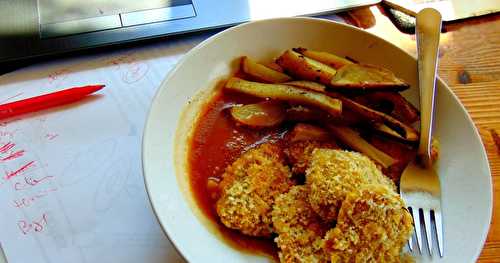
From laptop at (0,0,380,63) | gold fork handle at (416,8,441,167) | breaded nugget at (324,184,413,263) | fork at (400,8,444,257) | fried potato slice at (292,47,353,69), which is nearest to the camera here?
breaded nugget at (324,184,413,263)

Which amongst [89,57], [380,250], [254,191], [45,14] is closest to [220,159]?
[254,191]

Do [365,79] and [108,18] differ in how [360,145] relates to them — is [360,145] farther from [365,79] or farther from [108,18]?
[108,18]

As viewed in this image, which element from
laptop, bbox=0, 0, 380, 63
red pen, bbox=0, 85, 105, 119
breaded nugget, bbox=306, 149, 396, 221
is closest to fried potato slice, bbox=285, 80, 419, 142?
breaded nugget, bbox=306, 149, 396, 221

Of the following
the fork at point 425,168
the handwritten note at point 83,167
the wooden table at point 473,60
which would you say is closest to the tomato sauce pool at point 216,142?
the handwritten note at point 83,167

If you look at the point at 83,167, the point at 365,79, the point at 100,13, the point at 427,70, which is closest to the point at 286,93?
the point at 365,79

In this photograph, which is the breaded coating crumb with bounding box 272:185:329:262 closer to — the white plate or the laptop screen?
the white plate

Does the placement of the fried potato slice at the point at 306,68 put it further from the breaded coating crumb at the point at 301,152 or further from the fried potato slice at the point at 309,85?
the breaded coating crumb at the point at 301,152

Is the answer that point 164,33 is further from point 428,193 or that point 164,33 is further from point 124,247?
point 428,193
